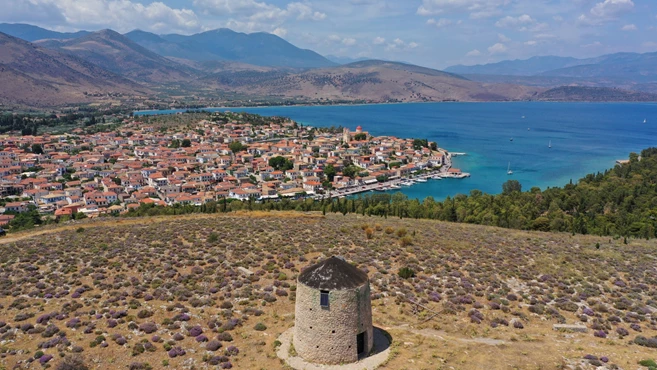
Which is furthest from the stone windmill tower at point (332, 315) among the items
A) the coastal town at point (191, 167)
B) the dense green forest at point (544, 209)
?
the coastal town at point (191, 167)

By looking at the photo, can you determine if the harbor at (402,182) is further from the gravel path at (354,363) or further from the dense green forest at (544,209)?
the gravel path at (354,363)

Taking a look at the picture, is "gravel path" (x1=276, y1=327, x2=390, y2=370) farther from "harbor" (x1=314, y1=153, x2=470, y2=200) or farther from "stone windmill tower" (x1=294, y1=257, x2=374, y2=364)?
"harbor" (x1=314, y1=153, x2=470, y2=200)

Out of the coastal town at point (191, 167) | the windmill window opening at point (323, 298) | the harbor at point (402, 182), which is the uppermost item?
the windmill window opening at point (323, 298)

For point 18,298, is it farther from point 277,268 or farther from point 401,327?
point 401,327

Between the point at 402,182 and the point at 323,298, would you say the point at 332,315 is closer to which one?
the point at 323,298

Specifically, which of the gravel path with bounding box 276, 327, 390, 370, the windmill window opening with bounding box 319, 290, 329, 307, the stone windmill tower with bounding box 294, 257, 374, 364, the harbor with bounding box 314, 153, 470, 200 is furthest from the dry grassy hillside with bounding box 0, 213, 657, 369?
the harbor with bounding box 314, 153, 470, 200

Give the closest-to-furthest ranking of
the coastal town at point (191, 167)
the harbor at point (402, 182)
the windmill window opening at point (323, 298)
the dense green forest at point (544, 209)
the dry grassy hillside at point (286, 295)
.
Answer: the windmill window opening at point (323, 298), the dry grassy hillside at point (286, 295), the dense green forest at point (544, 209), the coastal town at point (191, 167), the harbor at point (402, 182)

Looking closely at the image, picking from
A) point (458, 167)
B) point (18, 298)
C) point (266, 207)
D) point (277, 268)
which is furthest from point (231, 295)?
point (458, 167)

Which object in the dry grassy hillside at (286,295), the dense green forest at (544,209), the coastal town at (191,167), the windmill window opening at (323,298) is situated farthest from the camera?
the coastal town at (191,167)
